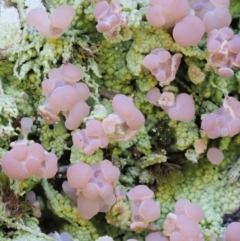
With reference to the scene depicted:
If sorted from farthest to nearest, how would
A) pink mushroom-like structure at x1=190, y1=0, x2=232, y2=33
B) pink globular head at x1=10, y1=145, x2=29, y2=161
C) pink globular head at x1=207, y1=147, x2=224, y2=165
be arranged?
1. pink globular head at x1=207, y1=147, x2=224, y2=165
2. pink mushroom-like structure at x1=190, y1=0, x2=232, y2=33
3. pink globular head at x1=10, y1=145, x2=29, y2=161

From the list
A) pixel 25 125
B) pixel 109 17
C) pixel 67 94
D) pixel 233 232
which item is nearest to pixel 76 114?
pixel 67 94

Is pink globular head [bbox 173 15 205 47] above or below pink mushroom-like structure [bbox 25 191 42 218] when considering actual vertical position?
above

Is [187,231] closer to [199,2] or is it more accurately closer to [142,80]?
[142,80]

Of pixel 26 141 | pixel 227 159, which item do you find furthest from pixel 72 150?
pixel 227 159

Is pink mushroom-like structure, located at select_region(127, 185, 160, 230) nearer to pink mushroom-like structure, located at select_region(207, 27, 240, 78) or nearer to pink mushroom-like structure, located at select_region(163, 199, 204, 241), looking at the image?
pink mushroom-like structure, located at select_region(163, 199, 204, 241)

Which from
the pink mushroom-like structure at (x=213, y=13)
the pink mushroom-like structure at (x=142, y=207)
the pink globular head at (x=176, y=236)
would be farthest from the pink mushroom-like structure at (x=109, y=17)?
the pink globular head at (x=176, y=236)

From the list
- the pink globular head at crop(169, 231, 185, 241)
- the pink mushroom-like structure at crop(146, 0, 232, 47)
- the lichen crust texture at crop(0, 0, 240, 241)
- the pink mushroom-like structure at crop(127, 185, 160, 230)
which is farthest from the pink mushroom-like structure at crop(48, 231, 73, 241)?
the pink mushroom-like structure at crop(146, 0, 232, 47)
